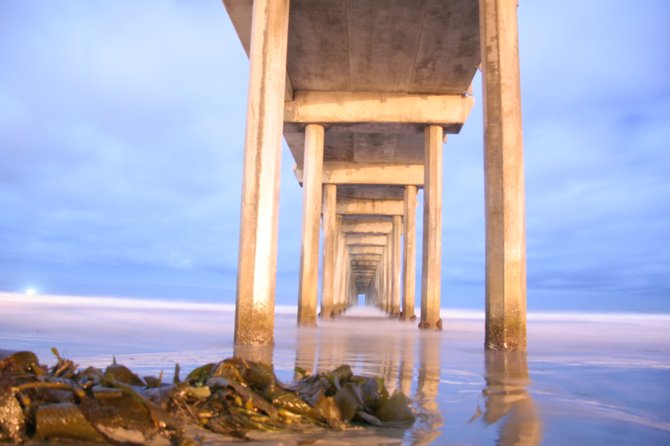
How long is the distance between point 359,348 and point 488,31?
560cm

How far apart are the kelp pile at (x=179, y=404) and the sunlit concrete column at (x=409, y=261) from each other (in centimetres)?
1912

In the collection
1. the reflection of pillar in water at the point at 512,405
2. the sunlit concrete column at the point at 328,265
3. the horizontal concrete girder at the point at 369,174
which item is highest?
the horizontal concrete girder at the point at 369,174

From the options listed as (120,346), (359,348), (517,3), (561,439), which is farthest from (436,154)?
(561,439)

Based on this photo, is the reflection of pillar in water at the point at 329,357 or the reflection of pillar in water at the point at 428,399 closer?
the reflection of pillar in water at the point at 428,399

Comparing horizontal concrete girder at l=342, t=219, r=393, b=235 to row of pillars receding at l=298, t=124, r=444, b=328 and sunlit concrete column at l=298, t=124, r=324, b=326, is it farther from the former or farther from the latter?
sunlit concrete column at l=298, t=124, r=324, b=326

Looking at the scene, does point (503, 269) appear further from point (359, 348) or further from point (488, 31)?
point (488, 31)

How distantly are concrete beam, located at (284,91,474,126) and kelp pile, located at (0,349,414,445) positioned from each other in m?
14.2

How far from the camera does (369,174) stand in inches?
965

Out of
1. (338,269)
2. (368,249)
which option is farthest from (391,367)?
(368,249)

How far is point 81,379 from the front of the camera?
290cm

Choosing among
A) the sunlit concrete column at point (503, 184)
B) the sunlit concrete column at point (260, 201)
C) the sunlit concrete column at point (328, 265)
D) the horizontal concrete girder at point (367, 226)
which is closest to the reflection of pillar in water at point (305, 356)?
the sunlit concrete column at point (260, 201)

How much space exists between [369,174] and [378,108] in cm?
778

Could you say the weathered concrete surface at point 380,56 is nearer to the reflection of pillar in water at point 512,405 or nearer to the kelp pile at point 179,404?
the reflection of pillar in water at point 512,405

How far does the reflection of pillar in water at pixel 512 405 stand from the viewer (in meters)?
2.60
